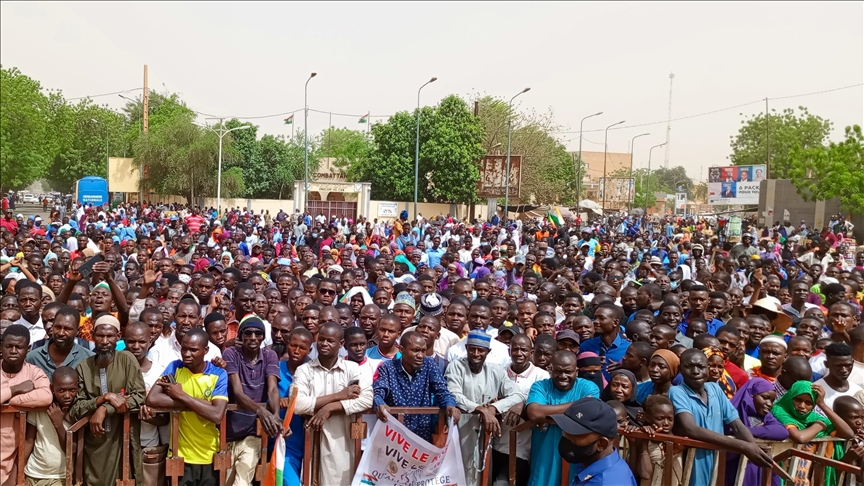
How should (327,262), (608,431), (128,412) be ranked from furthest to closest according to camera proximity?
(327,262), (128,412), (608,431)

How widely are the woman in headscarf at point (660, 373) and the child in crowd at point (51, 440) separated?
3.67m

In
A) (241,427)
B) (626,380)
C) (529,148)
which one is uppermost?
(529,148)

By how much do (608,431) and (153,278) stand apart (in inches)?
236

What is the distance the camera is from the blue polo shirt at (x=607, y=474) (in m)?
3.63

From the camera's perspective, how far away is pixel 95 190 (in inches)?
1868

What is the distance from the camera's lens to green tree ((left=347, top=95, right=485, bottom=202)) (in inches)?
1754

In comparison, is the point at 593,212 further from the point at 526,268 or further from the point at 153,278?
the point at 153,278

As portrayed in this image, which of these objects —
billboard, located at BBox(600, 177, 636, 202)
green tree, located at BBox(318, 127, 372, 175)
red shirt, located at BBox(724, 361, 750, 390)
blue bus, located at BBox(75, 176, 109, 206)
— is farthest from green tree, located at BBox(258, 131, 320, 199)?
red shirt, located at BBox(724, 361, 750, 390)

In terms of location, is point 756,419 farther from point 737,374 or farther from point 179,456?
point 179,456

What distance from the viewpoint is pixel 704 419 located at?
15.8ft

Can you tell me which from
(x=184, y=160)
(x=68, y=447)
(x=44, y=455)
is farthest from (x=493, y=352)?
(x=184, y=160)

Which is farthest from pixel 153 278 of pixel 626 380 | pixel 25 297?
pixel 626 380

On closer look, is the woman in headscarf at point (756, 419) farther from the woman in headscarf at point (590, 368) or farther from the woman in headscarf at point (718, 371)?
the woman in headscarf at point (590, 368)

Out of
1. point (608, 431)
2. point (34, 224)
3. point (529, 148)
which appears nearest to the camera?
point (608, 431)
